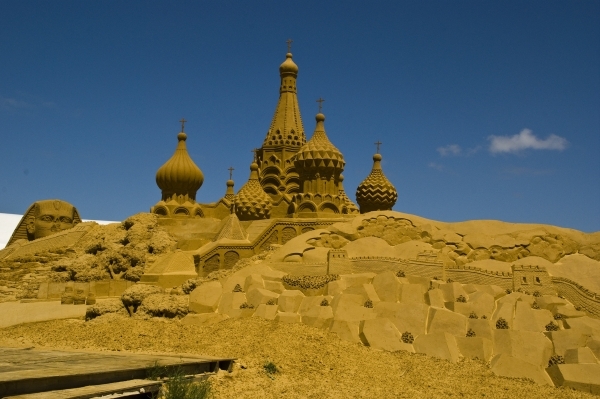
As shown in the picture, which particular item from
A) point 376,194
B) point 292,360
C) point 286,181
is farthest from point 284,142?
point 292,360

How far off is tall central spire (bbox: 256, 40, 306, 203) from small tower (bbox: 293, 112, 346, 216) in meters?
2.91

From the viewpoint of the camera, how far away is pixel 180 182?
29.6 metres

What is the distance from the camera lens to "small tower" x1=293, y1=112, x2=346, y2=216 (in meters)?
25.5

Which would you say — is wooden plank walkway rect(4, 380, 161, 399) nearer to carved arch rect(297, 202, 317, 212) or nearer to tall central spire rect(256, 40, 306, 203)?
carved arch rect(297, 202, 317, 212)

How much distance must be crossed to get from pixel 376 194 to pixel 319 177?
2919 mm

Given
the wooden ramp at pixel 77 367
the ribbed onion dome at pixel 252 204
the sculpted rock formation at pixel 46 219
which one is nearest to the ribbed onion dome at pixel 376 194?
the ribbed onion dome at pixel 252 204

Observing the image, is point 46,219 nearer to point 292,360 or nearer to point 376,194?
point 376,194

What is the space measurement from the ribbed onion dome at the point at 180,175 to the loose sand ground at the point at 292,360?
1267cm

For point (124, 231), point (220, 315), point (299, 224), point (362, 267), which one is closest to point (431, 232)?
point (362, 267)

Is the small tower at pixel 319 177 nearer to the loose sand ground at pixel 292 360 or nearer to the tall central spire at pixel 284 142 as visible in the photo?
the tall central spire at pixel 284 142

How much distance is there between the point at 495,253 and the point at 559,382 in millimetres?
7008

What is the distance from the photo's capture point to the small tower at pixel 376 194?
90.2 ft

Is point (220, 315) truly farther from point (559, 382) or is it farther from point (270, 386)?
A: point (559, 382)

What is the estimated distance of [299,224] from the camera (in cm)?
2431
